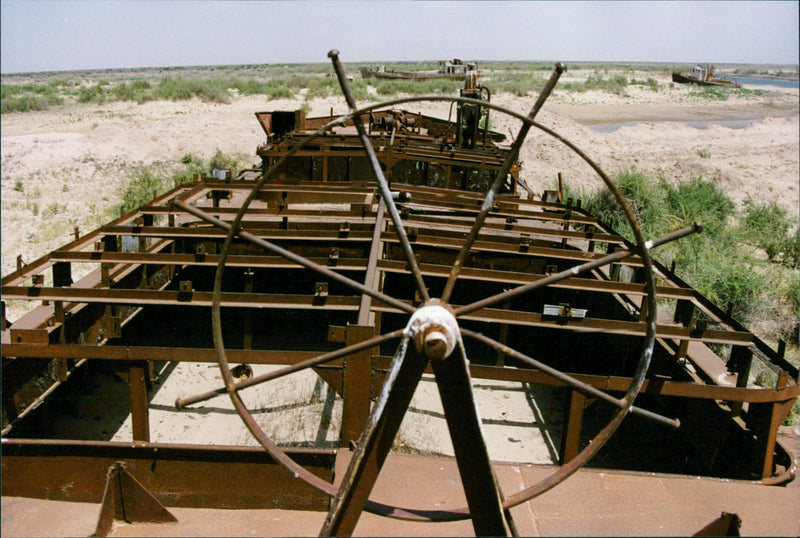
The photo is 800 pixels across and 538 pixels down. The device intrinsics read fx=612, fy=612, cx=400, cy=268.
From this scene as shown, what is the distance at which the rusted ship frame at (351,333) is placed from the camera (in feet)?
7.73

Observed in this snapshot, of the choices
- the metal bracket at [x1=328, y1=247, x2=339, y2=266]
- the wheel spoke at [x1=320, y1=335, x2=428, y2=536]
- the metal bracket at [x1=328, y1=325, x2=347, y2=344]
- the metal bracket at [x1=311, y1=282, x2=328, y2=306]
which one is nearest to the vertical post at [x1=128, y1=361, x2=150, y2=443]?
the metal bracket at [x1=311, y1=282, x2=328, y2=306]

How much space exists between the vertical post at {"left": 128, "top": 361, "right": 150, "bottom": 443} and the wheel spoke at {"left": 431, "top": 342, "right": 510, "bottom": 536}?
2.64 metres

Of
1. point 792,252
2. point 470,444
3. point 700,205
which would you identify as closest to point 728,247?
point 792,252

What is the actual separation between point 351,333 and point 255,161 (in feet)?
64.9

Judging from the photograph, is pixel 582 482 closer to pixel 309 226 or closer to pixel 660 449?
pixel 660 449

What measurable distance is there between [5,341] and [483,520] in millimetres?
3496

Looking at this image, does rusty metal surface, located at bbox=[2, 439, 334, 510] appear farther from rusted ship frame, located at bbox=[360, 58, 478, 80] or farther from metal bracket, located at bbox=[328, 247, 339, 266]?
rusted ship frame, located at bbox=[360, 58, 478, 80]

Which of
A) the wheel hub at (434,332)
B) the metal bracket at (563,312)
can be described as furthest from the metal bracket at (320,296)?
the wheel hub at (434,332)

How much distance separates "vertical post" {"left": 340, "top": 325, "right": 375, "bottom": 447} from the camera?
3740 mm

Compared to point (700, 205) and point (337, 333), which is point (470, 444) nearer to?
point (337, 333)

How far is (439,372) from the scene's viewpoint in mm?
2311

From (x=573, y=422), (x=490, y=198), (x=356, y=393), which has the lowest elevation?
(x=573, y=422)

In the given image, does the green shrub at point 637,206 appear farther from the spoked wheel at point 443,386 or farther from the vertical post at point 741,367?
the spoked wheel at point 443,386

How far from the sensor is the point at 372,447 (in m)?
2.35
